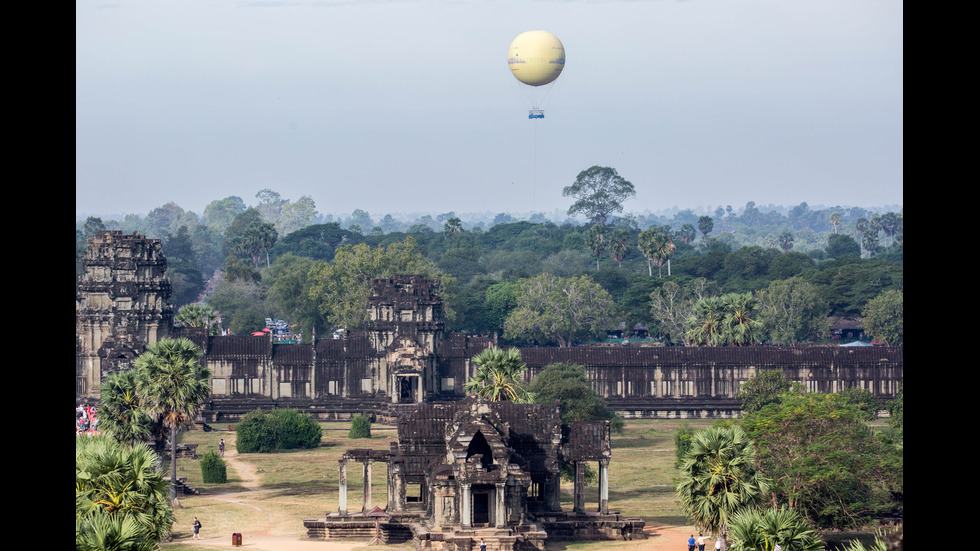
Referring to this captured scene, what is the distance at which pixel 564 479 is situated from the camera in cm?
6241

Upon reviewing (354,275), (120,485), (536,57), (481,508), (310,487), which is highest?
(536,57)

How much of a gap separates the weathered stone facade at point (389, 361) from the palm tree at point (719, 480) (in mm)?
48262

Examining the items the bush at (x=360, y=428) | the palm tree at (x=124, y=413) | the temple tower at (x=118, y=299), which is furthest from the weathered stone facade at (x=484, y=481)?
the temple tower at (x=118, y=299)

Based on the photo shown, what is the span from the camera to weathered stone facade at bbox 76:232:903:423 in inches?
3578

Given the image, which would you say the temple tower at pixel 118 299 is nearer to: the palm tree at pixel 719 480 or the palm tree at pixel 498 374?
the palm tree at pixel 498 374

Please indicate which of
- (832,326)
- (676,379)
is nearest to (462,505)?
(676,379)

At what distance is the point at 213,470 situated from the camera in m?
65.2

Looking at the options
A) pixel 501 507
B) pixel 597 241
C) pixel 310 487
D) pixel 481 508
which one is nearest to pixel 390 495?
pixel 481 508

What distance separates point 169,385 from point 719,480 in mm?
25746

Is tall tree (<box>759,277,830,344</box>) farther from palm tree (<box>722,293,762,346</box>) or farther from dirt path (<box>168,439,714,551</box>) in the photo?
dirt path (<box>168,439,714,551</box>)

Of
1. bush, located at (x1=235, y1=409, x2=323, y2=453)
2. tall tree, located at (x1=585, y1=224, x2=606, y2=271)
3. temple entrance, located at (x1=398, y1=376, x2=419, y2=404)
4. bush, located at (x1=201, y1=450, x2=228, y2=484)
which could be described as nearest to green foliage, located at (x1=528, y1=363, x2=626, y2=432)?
bush, located at (x1=235, y1=409, x2=323, y2=453)

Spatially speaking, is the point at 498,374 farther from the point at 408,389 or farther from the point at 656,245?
the point at 656,245
